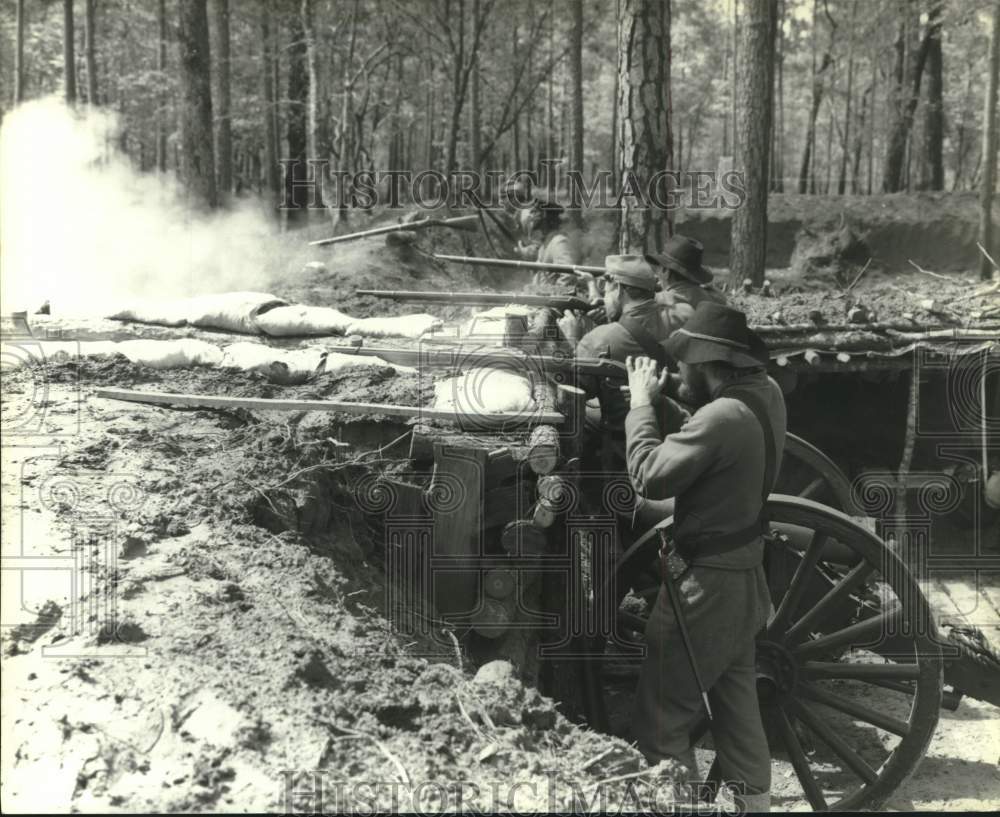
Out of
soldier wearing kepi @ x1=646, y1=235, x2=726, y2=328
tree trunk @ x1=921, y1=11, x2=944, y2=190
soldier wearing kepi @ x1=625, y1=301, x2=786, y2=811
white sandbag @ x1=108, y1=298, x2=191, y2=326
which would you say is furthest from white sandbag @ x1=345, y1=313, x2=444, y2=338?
tree trunk @ x1=921, y1=11, x2=944, y2=190

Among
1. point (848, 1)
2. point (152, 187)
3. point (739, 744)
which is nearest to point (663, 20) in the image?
point (739, 744)

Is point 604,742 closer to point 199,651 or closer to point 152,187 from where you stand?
point 199,651

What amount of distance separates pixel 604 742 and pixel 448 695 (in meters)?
0.54

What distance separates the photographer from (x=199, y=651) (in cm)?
347

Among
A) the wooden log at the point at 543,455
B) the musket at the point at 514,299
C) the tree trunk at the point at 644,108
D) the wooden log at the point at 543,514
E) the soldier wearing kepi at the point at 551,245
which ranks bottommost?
the wooden log at the point at 543,514

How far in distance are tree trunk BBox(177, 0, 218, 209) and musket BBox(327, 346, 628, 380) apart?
7.22 meters

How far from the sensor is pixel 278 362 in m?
6.09

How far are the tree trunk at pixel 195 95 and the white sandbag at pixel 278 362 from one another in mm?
7194

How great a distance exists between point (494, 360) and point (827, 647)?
7.71ft

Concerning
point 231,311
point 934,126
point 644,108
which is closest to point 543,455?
point 231,311

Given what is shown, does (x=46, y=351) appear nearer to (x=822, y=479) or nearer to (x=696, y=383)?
(x=696, y=383)

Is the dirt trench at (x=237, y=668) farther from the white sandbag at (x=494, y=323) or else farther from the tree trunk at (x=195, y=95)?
the tree trunk at (x=195, y=95)

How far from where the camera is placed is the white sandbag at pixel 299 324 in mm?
7203

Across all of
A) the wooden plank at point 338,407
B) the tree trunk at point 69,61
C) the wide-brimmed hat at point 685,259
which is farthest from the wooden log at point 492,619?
the tree trunk at point 69,61
